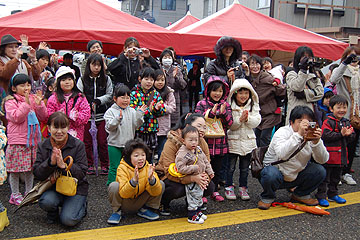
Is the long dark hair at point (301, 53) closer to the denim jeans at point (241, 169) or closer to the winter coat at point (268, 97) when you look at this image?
the winter coat at point (268, 97)

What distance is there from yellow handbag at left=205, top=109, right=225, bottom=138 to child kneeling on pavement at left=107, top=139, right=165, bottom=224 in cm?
92

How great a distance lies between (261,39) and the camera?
6957 millimetres

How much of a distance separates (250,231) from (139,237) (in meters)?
1.06

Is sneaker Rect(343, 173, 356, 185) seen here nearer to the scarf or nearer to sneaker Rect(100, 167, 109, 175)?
the scarf

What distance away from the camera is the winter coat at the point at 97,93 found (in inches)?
189

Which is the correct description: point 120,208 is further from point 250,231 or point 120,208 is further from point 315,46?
point 315,46

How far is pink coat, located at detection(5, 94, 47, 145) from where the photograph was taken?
365 centimetres

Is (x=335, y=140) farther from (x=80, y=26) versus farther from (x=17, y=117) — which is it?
Answer: (x=80, y=26)

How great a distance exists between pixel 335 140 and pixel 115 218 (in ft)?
9.11

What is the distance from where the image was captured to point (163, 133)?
4.97m

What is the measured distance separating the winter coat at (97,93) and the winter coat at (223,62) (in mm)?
1480

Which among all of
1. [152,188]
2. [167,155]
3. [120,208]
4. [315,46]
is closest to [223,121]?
[167,155]

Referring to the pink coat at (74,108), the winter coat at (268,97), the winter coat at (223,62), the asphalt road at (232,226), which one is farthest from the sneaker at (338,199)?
Result: the pink coat at (74,108)

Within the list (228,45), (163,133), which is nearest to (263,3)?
(228,45)
